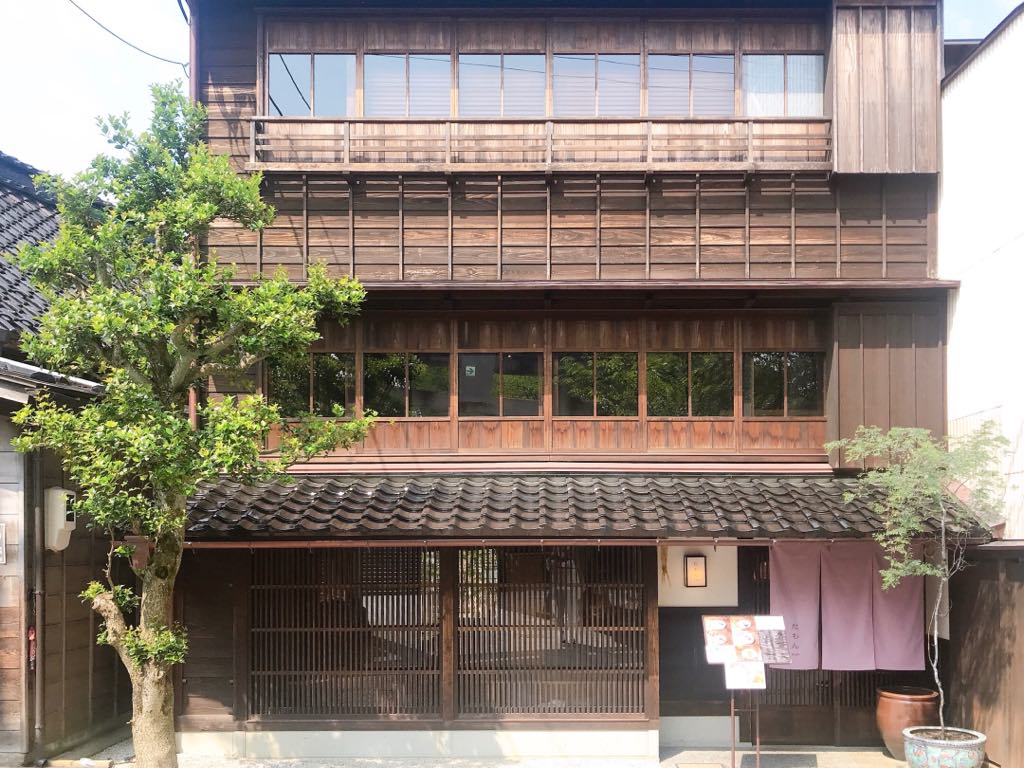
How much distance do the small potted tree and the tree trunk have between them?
7374 millimetres

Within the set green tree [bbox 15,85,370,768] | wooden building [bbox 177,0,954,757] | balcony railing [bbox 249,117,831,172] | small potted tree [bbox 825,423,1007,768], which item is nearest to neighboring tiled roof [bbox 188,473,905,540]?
wooden building [bbox 177,0,954,757]

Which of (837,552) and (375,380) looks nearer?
(837,552)

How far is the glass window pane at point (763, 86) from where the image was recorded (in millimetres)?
12211

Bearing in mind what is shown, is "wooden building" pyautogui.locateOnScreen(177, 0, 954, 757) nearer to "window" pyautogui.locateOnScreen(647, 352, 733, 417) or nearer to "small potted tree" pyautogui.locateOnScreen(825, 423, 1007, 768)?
"window" pyautogui.locateOnScreen(647, 352, 733, 417)

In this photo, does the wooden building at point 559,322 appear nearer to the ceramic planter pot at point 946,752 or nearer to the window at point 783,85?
the window at point 783,85

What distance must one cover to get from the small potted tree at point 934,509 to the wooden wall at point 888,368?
835mm

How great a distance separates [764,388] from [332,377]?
18.3 ft

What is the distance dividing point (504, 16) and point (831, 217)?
499 centimetres

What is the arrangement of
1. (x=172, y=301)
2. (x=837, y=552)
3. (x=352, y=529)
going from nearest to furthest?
1. (x=172, y=301)
2. (x=352, y=529)
3. (x=837, y=552)

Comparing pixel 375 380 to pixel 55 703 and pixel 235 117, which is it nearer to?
pixel 235 117

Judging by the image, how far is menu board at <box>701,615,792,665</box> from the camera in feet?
32.8

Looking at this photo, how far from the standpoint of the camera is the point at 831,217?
11.9 metres

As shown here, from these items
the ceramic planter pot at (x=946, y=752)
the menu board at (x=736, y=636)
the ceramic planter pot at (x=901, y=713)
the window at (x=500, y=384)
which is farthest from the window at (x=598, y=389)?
the ceramic planter pot at (x=946, y=752)

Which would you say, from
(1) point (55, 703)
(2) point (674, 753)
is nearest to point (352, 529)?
(1) point (55, 703)
